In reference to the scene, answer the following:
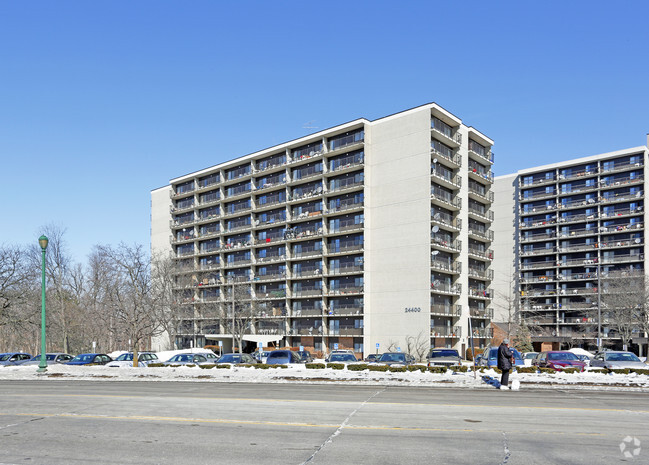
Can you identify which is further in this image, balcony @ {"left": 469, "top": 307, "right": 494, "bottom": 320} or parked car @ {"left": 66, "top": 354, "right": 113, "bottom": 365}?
balcony @ {"left": 469, "top": 307, "right": 494, "bottom": 320}

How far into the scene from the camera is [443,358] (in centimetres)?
3431

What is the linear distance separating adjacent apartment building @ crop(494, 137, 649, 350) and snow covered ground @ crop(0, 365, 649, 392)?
57986mm

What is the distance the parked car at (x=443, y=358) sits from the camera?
33.8 m

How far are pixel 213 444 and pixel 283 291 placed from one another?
64.3 meters

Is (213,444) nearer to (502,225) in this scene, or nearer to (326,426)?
(326,426)

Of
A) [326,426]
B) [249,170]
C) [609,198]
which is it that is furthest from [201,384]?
[609,198]

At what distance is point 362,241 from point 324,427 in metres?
Answer: 53.9

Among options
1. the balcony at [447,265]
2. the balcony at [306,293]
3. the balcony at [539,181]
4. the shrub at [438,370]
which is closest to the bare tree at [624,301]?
the balcony at [539,181]

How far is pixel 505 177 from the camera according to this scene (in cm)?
9975

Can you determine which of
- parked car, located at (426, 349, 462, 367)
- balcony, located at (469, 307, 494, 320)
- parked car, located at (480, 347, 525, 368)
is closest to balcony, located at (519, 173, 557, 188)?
balcony, located at (469, 307, 494, 320)

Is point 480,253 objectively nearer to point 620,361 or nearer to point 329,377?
point 620,361

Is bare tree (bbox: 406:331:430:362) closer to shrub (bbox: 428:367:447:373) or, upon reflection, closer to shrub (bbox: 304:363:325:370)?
shrub (bbox: 304:363:325:370)

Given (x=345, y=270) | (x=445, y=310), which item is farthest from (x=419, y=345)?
(x=345, y=270)

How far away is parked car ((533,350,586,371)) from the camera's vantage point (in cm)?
3116
